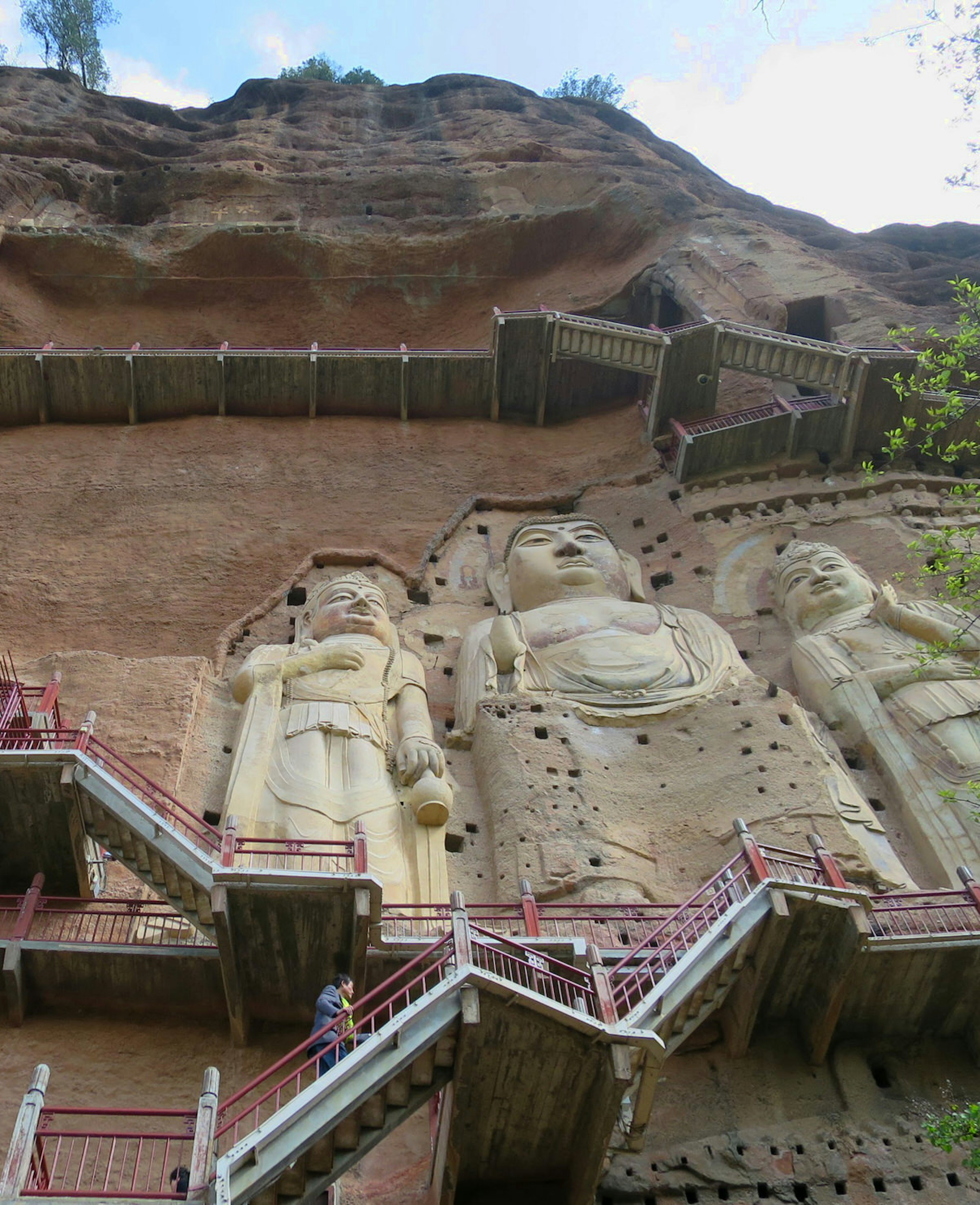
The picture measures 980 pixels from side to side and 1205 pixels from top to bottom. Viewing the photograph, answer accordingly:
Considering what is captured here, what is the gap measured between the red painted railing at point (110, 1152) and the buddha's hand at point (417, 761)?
4.13 m

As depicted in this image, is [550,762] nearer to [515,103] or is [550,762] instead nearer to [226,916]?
[226,916]

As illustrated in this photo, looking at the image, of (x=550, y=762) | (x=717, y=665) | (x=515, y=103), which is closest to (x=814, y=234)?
(x=515, y=103)

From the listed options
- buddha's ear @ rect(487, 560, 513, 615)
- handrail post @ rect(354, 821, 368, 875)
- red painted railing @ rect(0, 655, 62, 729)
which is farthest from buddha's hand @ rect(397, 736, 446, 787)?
buddha's ear @ rect(487, 560, 513, 615)

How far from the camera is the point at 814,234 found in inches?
1124

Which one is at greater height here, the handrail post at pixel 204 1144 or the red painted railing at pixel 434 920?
the handrail post at pixel 204 1144

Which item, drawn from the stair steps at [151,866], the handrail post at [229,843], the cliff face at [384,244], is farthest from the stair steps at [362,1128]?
the cliff face at [384,244]

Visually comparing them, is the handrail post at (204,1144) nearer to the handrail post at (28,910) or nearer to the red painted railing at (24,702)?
the handrail post at (28,910)

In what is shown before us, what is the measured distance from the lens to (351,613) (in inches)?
609

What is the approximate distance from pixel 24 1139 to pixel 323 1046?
2071mm

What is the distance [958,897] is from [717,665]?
14.7 feet

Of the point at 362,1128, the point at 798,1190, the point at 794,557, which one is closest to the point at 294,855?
the point at 362,1128

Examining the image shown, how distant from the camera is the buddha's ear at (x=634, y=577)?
56.0 feet

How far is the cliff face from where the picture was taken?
82.0 ft

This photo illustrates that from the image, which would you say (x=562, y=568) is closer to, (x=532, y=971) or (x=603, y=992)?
(x=532, y=971)
